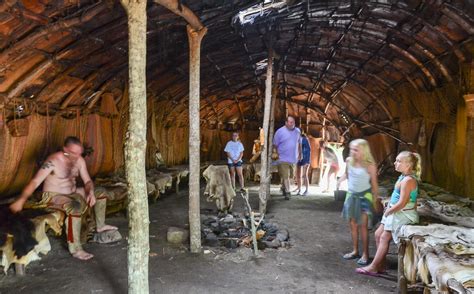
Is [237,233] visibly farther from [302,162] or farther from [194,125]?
[302,162]

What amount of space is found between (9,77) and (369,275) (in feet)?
18.9

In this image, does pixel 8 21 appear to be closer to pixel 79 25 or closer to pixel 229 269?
pixel 79 25

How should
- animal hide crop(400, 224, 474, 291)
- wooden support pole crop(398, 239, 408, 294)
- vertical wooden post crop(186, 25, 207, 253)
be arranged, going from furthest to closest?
vertical wooden post crop(186, 25, 207, 253)
wooden support pole crop(398, 239, 408, 294)
animal hide crop(400, 224, 474, 291)

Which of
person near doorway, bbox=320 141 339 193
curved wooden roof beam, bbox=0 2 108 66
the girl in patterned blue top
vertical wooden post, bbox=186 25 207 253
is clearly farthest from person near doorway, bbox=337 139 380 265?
person near doorway, bbox=320 141 339 193

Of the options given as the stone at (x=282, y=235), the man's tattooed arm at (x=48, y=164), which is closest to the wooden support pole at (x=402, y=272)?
the stone at (x=282, y=235)

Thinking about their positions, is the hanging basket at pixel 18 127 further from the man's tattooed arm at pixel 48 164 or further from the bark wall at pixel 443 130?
the bark wall at pixel 443 130

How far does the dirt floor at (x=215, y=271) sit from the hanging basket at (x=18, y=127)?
1759 millimetres

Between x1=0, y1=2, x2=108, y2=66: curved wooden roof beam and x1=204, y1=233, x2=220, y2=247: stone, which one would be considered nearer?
x1=0, y1=2, x2=108, y2=66: curved wooden roof beam

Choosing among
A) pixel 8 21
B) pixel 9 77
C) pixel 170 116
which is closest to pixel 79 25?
pixel 8 21

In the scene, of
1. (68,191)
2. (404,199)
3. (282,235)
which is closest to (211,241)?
(282,235)

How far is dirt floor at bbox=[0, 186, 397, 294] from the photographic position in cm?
415

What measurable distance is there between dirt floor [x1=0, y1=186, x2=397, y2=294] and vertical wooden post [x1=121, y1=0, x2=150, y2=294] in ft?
3.22

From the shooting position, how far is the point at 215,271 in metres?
4.64

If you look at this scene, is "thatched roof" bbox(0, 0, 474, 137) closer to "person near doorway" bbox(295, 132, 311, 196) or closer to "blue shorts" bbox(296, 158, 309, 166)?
"person near doorway" bbox(295, 132, 311, 196)
